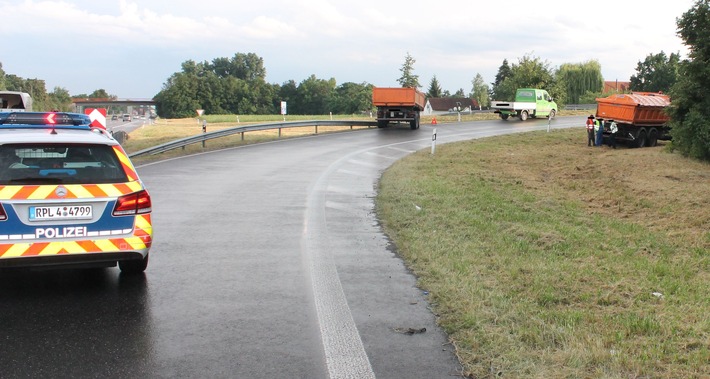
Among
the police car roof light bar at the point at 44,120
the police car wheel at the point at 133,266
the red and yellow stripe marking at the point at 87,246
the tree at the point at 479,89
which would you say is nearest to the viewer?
the red and yellow stripe marking at the point at 87,246

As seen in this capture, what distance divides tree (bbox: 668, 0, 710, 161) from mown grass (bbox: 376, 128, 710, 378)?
3162 mm

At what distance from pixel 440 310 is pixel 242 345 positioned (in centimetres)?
182

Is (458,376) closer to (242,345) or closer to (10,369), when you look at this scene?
(242,345)

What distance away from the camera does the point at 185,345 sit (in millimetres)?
4609

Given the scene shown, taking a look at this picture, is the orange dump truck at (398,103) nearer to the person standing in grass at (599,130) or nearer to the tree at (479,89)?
the person standing in grass at (599,130)

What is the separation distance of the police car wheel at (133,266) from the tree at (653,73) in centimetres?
11667

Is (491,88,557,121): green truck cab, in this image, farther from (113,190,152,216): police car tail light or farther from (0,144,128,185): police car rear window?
(0,144,128,185): police car rear window

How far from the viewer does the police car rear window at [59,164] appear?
5.63m

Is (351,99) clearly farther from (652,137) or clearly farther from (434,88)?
(652,137)

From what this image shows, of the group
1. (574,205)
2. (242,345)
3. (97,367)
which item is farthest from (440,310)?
(574,205)

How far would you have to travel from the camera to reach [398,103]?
118 ft

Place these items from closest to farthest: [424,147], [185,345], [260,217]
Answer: [185,345]
[260,217]
[424,147]

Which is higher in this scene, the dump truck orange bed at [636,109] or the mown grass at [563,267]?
the dump truck orange bed at [636,109]

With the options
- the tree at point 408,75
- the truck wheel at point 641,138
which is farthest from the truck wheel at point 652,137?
the tree at point 408,75
